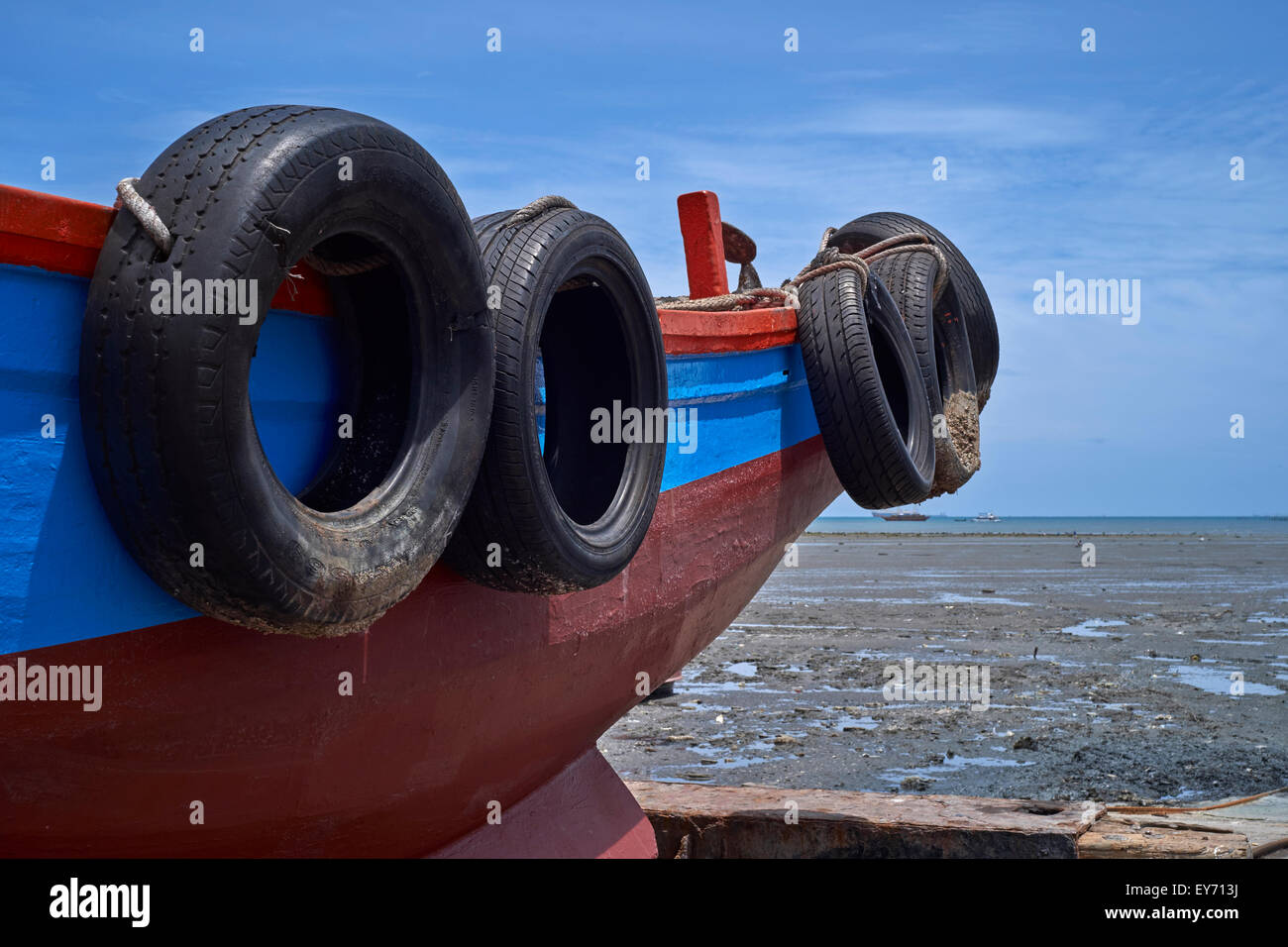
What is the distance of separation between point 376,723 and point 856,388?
127 inches

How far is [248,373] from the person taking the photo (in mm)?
2447

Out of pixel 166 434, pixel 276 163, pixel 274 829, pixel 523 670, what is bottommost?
pixel 274 829

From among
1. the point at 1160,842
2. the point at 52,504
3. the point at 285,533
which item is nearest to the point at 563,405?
the point at 285,533

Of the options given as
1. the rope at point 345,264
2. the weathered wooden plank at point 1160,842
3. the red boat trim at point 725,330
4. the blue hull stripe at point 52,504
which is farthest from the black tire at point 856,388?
the blue hull stripe at point 52,504

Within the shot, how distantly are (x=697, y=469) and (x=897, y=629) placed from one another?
13.9 meters

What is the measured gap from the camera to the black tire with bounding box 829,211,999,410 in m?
7.84

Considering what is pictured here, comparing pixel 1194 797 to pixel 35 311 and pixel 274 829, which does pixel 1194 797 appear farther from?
pixel 35 311

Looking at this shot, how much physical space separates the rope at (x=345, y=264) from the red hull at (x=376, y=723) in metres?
1.00

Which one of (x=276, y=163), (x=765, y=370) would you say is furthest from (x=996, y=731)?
(x=276, y=163)

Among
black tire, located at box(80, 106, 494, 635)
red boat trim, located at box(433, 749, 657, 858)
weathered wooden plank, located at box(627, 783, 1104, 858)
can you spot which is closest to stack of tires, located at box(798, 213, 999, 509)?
weathered wooden plank, located at box(627, 783, 1104, 858)

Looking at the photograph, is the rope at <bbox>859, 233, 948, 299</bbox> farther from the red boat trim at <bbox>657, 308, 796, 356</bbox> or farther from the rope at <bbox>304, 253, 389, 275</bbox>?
the rope at <bbox>304, 253, 389, 275</bbox>

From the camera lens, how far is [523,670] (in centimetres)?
409

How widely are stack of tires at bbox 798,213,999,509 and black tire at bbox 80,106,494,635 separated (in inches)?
118

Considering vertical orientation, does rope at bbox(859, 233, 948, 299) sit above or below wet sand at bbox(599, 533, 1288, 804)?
above
